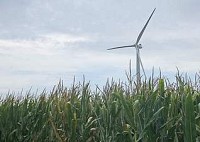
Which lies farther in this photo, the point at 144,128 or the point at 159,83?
the point at 159,83

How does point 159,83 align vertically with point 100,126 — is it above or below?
above

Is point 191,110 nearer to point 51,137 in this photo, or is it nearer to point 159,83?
point 159,83

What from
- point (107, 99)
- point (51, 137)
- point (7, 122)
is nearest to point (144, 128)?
point (107, 99)

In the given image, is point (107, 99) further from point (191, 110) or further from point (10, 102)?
point (10, 102)

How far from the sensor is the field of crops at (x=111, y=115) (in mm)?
4516

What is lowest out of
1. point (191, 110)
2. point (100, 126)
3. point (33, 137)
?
point (33, 137)

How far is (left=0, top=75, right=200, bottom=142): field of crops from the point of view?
4.52 m

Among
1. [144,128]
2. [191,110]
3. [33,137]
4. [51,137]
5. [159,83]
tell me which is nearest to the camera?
[191,110]

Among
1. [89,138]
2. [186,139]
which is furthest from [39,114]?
[186,139]

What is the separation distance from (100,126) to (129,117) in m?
0.65

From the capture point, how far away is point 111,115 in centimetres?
511

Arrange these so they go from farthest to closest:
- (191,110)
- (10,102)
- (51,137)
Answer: (10,102) < (51,137) < (191,110)

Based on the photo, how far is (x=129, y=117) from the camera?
467cm

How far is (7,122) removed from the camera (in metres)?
7.32
